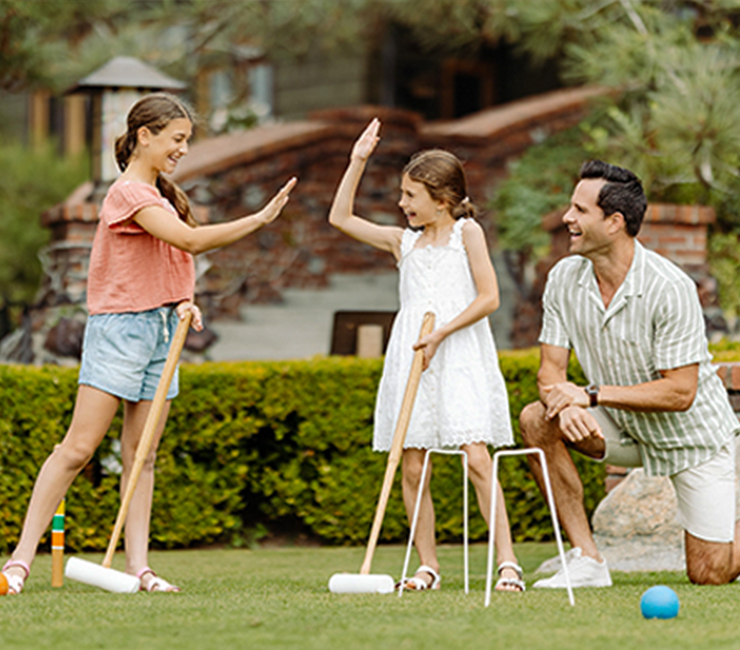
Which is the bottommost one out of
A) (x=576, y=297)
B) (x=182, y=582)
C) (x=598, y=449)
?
(x=182, y=582)

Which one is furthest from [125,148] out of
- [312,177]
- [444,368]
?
[312,177]

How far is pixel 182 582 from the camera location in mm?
4391

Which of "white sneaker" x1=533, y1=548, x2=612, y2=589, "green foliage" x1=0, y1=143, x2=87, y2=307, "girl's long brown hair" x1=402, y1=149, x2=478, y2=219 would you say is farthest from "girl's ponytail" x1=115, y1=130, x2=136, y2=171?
"green foliage" x1=0, y1=143, x2=87, y2=307

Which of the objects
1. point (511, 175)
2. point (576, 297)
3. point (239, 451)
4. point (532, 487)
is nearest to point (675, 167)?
point (511, 175)

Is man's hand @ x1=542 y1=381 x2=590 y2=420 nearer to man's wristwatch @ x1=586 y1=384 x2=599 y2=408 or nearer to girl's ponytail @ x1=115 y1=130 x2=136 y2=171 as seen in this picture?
man's wristwatch @ x1=586 y1=384 x2=599 y2=408

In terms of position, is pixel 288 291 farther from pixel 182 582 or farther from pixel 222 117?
pixel 182 582

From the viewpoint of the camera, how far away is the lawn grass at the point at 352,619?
112 inches

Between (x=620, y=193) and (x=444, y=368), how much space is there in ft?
2.60

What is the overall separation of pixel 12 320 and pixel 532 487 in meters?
6.21

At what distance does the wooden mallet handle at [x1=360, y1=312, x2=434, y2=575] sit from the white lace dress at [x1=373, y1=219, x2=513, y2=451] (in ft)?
0.47

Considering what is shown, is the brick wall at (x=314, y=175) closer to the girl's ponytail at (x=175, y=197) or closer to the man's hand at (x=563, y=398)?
the girl's ponytail at (x=175, y=197)

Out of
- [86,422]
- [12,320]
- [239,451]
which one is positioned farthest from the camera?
[12,320]

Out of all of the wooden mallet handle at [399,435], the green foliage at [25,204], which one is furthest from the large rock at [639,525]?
the green foliage at [25,204]

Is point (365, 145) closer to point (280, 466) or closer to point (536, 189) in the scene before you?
point (280, 466)
